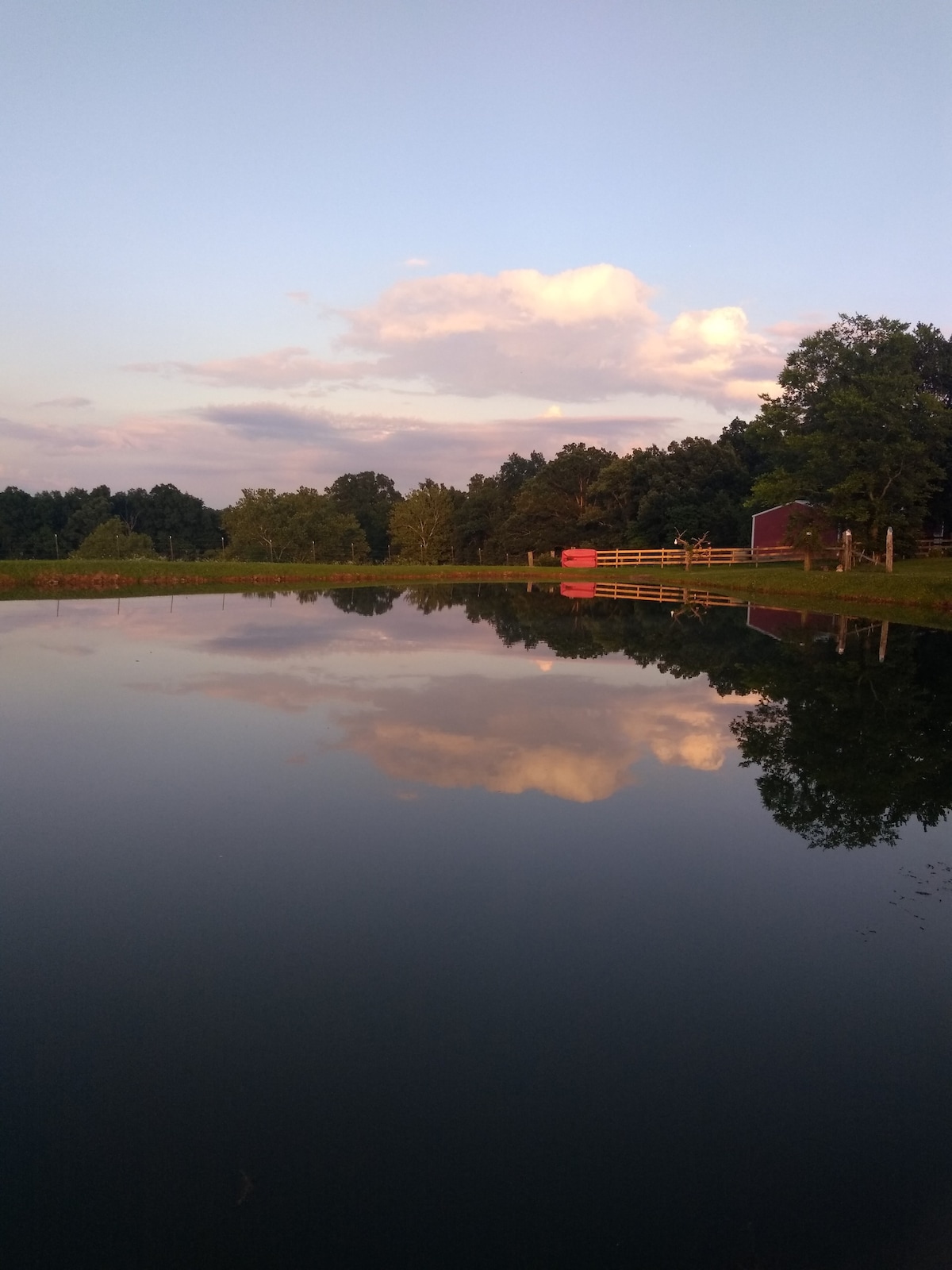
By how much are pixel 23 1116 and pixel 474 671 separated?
12.8m

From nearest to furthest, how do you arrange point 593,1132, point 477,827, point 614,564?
point 593,1132, point 477,827, point 614,564

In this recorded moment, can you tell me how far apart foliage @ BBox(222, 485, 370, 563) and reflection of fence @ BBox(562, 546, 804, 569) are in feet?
80.6

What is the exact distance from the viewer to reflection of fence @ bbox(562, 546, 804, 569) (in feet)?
187

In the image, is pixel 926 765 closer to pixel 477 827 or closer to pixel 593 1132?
pixel 477 827

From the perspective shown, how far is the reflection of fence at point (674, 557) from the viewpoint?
5700 cm

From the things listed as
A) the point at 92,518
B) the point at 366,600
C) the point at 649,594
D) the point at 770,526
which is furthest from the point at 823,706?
the point at 92,518

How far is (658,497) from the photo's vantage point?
69500 millimetres

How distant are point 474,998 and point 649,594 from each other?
37.4 m

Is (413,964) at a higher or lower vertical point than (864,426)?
lower

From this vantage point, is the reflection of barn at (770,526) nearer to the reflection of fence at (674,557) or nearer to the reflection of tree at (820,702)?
the reflection of fence at (674,557)

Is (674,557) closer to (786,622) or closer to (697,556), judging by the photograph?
(697,556)

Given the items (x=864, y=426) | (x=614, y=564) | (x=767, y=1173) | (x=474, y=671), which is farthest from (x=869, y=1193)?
(x=614, y=564)

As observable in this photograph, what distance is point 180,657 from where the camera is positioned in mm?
17688

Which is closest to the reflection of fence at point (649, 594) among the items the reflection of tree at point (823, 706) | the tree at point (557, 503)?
the reflection of tree at point (823, 706)
